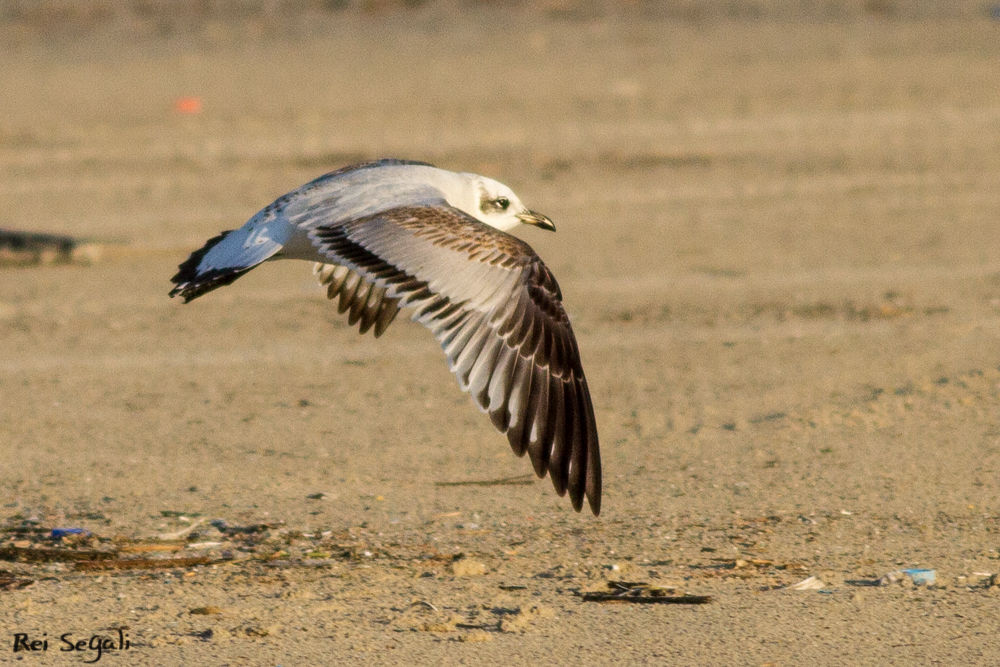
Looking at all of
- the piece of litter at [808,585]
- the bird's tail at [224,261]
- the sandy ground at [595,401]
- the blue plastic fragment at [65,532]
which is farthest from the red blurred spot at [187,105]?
the piece of litter at [808,585]

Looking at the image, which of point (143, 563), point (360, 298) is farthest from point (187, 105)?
point (143, 563)

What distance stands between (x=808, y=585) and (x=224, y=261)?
227 centimetres

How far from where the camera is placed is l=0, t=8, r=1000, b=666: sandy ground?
4887 millimetres

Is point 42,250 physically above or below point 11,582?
above

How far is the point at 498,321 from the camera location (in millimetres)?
5344

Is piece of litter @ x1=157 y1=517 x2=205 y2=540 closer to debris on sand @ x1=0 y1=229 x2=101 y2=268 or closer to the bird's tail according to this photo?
the bird's tail

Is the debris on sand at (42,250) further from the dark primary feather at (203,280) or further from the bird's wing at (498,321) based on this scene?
the bird's wing at (498,321)

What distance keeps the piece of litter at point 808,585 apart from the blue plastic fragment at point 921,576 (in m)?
0.29

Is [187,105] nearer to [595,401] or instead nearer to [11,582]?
[595,401]

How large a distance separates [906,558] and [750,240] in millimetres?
5787

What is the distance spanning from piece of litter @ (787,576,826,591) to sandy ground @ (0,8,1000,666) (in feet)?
0.16

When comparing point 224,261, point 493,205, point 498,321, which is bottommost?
point 498,321

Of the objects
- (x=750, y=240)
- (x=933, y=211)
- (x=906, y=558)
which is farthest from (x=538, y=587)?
(x=933, y=211)

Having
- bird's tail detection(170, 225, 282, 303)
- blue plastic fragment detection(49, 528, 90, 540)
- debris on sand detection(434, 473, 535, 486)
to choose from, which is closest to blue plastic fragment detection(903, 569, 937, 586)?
debris on sand detection(434, 473, 535, 486)
